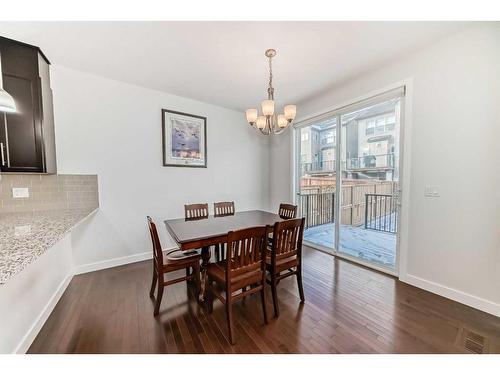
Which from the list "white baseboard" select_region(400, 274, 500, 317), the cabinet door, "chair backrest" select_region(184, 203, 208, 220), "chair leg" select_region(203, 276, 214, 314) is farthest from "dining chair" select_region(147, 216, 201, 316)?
"white baseboard" select_region(400, 274, 500, 317)

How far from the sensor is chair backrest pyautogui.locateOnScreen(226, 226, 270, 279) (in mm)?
1501

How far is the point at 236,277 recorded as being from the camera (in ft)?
5.33

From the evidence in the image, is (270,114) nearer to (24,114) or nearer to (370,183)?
(370,183)

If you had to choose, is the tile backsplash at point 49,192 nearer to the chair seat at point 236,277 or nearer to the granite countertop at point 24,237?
the granite countertop at point 24,237

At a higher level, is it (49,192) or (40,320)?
(49,192)

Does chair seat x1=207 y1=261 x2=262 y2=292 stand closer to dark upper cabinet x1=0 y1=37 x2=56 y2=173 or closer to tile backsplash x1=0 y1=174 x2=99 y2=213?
tile backsplash x1=0 y1=174 x2=99 y2=213

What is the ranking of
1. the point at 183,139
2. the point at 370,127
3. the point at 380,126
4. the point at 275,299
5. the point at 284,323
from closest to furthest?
the point at 284,323
the point at 275,299
the point at 380,126
the point at 370,127
the point at 183,139

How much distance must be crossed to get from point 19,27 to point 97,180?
5.28 feet

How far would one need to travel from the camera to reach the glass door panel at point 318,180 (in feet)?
10.9

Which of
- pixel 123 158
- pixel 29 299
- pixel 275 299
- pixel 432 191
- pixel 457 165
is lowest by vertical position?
pixel 275 299

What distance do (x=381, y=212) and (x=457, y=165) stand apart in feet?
3.52

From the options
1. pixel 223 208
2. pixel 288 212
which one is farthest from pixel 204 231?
pixel 288 212

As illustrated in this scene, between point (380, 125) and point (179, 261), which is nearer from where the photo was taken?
point (179, 261)
